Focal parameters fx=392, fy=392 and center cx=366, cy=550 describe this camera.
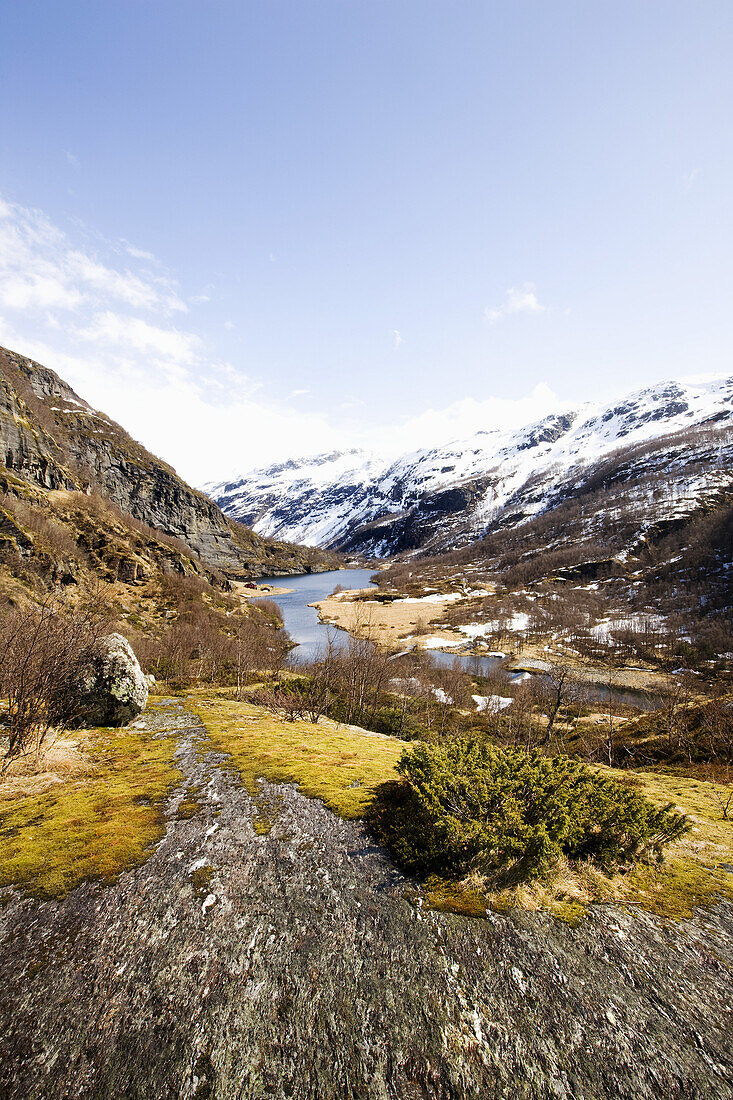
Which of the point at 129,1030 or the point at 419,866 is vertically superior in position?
the point at 129,1030

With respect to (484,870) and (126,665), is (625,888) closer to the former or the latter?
(484,870)

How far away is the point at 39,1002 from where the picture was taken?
4652 mm

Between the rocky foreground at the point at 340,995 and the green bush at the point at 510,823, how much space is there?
0.78 m

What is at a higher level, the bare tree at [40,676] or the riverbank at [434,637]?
the bare tree at [40,676]

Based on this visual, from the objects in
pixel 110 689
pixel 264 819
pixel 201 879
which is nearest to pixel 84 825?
pixel 201 879

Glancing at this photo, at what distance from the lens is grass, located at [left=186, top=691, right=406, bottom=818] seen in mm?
10250

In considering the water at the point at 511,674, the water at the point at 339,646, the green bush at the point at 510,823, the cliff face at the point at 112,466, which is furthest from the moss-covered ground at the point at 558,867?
the cliff face at the point at 112,466

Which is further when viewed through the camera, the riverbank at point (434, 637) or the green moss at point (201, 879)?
the riverbank at point (434, 637)

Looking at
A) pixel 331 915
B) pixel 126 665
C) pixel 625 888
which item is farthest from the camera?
pixel 126 665

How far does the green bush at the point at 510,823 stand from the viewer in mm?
6672

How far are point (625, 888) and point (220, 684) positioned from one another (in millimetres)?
36551

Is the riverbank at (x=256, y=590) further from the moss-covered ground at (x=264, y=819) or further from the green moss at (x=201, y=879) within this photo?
the green moss at (x=201, y=879)

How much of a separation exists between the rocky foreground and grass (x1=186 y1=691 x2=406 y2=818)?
2.66 meters

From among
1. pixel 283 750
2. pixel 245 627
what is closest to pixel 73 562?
pixel 245 627
